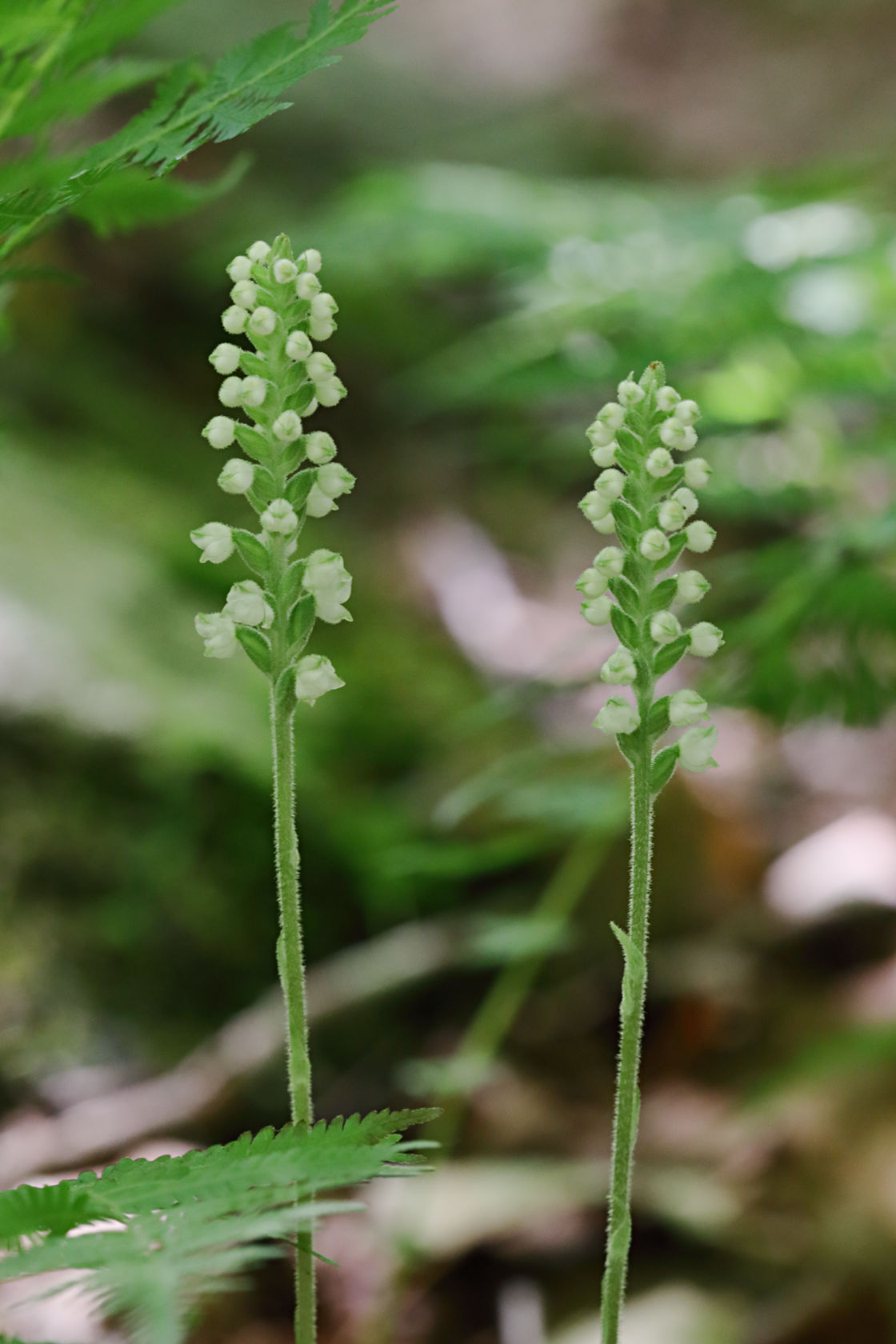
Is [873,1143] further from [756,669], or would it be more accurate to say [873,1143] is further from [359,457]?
[359,457]

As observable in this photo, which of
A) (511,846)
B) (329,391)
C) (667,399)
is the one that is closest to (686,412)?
(667,399)

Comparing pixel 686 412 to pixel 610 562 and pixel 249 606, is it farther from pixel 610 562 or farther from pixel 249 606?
pixel 249 606

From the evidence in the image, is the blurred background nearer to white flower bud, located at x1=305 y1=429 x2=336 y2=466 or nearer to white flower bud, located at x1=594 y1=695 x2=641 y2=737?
white flower bud, located at x1=305 y1=429 x2=336 y2=466

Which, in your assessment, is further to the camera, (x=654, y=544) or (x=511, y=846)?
(x=511, y=846)

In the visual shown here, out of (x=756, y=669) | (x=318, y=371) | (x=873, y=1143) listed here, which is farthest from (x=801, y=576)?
(x=318, y=371)

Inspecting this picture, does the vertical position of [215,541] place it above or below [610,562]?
above

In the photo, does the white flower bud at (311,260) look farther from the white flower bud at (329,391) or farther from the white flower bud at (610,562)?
the white flower bud at (610,562)

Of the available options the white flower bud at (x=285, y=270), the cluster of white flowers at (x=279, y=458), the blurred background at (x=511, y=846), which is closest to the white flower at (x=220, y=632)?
the cluster of white flowers at (x=279, y=458)
